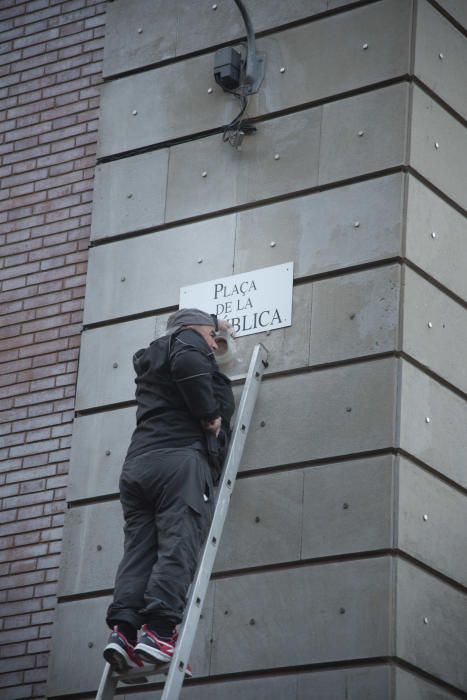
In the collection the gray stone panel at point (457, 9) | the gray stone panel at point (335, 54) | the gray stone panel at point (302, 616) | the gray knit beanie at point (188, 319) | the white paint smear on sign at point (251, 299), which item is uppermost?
the gray stone panel at point (457, 9)

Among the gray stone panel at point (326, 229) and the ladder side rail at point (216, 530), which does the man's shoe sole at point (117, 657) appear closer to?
the ladder side rail at point (216, 530)

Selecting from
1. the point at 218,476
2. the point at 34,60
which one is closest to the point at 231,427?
the point at 218,476

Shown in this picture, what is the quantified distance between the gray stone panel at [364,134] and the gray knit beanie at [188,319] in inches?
53.6

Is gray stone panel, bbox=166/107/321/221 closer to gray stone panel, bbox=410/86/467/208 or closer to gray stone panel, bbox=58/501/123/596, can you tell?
gray stone panel, bbox=410/86/467/208

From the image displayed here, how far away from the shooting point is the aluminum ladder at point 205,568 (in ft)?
29.5

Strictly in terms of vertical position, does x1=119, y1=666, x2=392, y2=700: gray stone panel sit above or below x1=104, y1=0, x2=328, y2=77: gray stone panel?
below

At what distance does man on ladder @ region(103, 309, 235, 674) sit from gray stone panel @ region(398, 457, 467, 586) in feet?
3.65

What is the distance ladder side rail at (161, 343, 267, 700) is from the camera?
8984 mm

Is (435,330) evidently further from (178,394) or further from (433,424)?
(178,394)

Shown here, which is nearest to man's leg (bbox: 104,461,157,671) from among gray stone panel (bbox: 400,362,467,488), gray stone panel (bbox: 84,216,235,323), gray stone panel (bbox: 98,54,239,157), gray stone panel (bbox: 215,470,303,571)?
gray stone panel (bbox: 215,470,303,571)

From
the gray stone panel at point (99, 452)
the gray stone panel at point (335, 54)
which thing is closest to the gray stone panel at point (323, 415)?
the gray stone panel at point (99, 452)

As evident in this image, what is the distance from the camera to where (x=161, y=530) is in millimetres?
9438

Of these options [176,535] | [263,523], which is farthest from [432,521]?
[176,535]

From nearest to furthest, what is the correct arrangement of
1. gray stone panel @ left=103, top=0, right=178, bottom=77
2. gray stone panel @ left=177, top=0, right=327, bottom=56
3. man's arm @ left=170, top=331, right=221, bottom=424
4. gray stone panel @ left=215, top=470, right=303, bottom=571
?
1. man's arm @ left=170, top=331, right=221, bottom=424
2. gray stone panel @ left=215, top=470, right=303, bottom=571
3. gray stone panel @ left=177, top=0, right=327, bottom=56
4. gray stone panel @ left=103, top=0, right=178, bottom=77
